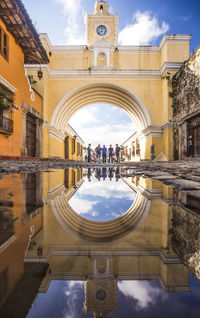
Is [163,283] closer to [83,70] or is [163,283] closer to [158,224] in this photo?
[158,224]

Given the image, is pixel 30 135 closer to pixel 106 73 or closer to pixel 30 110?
pixel 30 110

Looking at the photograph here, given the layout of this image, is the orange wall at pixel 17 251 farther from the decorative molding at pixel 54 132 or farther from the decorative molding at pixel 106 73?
the decorative molding at pixel 106 73

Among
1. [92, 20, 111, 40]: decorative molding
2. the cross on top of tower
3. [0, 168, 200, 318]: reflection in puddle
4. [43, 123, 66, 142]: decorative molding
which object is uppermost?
the cross on top of tower

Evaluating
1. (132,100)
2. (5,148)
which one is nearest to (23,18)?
(5,148)

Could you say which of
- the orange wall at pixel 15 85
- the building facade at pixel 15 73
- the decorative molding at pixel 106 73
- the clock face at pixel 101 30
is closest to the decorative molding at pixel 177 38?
the decorative molding at pixel 106 73

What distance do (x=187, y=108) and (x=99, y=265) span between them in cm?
1178

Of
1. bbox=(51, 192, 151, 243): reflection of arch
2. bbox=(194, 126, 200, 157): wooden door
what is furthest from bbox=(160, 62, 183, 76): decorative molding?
bbox=(51, 192, 151, 243): reflection of arch

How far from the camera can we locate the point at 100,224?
2.86 ft

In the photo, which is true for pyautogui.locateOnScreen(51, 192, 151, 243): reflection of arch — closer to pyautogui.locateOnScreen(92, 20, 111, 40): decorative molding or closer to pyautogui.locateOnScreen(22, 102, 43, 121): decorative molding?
pyautogui.locateOnScreen(22, 102, 43, 121): decorative molding

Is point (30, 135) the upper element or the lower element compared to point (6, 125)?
upper

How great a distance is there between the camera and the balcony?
728 centimetres

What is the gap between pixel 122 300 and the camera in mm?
396

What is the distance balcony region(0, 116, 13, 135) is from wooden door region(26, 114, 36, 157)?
2614mm

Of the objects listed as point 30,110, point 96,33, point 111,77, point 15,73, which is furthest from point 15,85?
point 96,33
